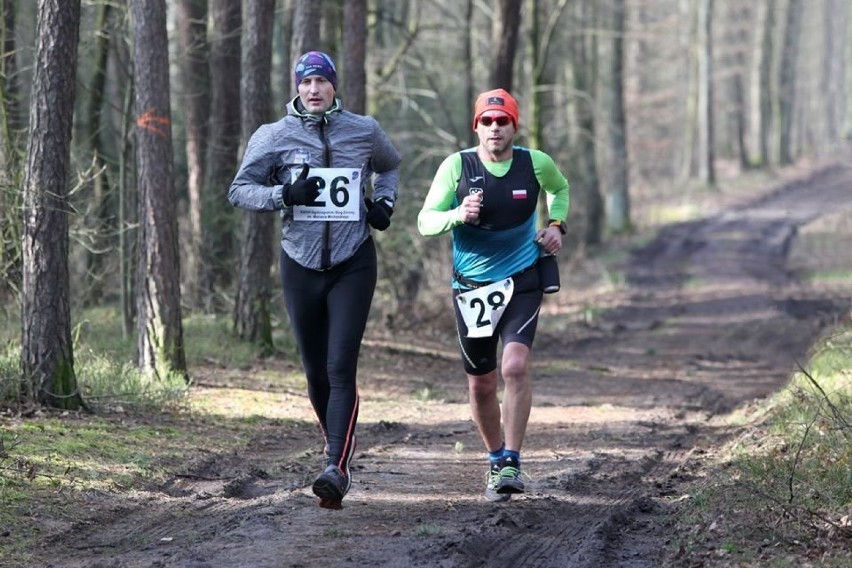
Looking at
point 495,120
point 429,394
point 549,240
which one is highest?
point 495,120

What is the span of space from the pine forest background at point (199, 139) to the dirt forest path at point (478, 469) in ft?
5.64

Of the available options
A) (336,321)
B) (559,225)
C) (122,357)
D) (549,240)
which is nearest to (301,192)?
(336,321)

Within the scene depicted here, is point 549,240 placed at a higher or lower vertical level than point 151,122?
lower

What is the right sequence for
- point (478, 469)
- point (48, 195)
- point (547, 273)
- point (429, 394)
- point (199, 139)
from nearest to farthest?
1. point (547, 273)
2. point (478, 469)
3. point (48, 195)
4. point (429, 394)
5. point (199, 139)

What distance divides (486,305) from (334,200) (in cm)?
115

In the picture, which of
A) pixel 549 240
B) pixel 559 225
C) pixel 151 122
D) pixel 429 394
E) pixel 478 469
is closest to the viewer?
pixel 549 240

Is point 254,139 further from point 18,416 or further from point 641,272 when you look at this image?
point 641,272

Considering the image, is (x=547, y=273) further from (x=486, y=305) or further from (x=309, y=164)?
(x=309, y=164)

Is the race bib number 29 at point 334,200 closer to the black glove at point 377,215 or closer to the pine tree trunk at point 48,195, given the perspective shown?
the black glove at point 377,215

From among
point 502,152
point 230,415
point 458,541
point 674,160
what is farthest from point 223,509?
point 674,160

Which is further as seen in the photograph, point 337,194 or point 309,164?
point 309,164

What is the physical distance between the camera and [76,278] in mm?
18281

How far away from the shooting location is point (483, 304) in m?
7.55

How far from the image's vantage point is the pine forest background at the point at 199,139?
962cm
